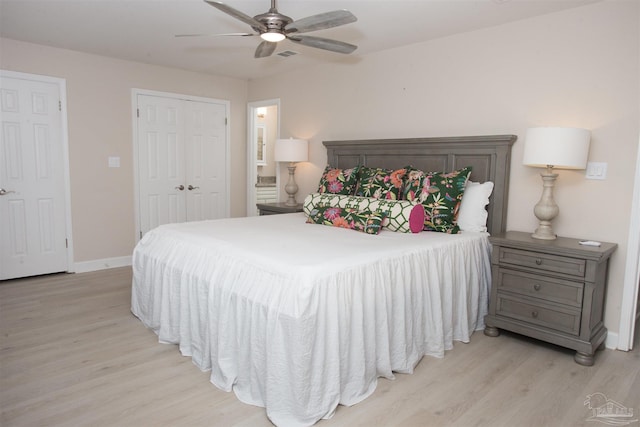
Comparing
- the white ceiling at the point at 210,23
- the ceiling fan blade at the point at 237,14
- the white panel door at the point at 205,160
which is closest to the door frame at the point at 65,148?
the white ceiling at the point at 210,23

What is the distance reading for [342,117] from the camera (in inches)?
176

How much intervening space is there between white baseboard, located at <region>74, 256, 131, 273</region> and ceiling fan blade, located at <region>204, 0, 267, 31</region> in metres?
3.40

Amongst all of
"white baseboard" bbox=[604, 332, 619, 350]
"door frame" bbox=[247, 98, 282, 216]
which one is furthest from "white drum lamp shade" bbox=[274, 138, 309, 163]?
"white baseboard" bbox=[604, 332, 619, 350]

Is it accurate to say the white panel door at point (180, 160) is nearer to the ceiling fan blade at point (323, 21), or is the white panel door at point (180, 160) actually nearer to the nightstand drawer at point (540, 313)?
the ceiling fan blade at point (323, 21)

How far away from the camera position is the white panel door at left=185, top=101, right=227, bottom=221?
5230 mm

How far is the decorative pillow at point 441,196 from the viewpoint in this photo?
10.0ft

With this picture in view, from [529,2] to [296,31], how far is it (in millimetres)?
1607

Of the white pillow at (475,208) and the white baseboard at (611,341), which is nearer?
the white baseboard at (611,341)

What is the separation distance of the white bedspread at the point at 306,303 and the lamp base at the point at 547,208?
39 cm

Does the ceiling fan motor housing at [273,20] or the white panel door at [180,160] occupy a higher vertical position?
the ceiling fan motor housing at [273,20]

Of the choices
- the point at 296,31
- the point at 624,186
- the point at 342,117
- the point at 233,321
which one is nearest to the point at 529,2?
the point at 624,186

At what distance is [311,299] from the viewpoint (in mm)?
1882

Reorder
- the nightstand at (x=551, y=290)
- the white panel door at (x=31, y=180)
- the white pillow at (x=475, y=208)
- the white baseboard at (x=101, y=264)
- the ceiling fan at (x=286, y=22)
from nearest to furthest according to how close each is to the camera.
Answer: the ceiling fan at (x=286, y=22), the nightstand at (x=551, y=290), the white pillow at (x=475, y=208), the white panel door at (x=31, y=180), the white baseboard at (x=101, y=264)
